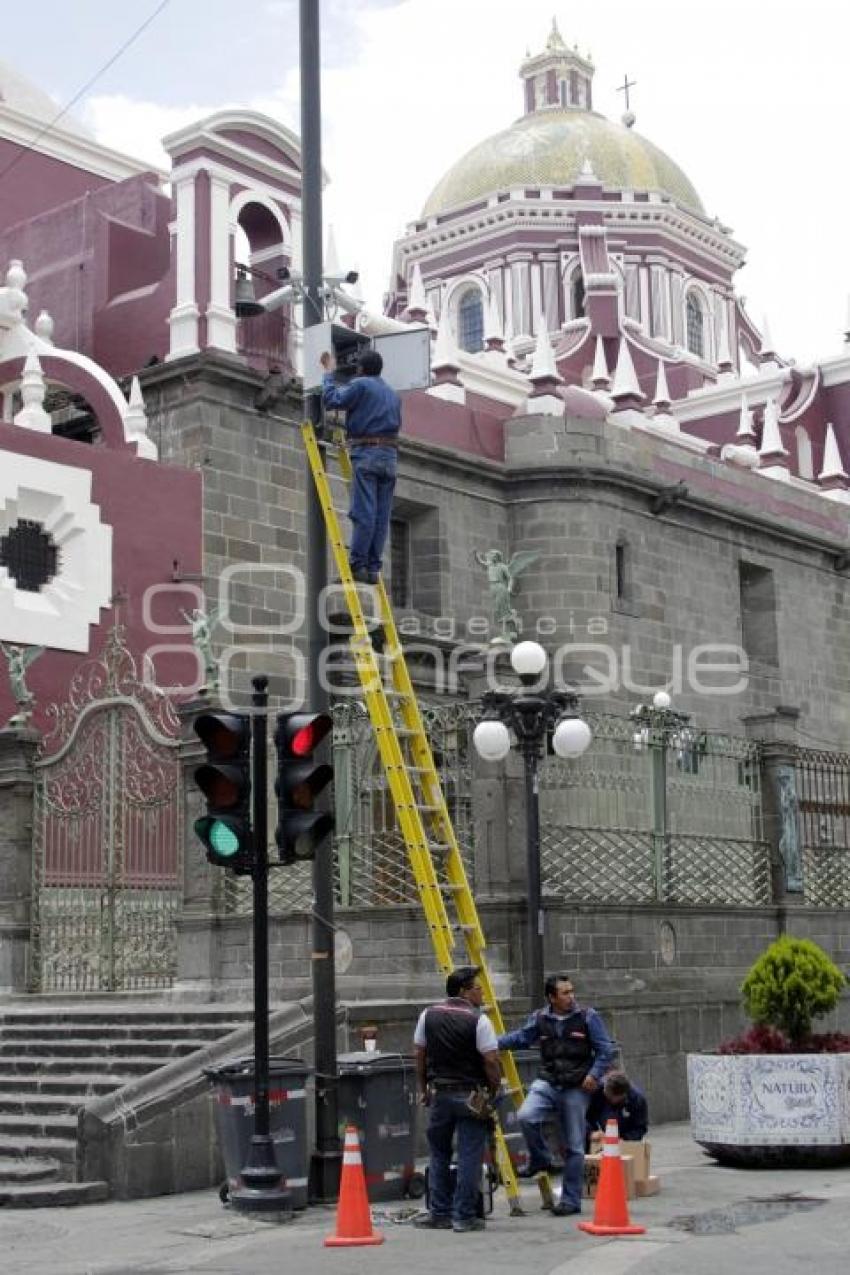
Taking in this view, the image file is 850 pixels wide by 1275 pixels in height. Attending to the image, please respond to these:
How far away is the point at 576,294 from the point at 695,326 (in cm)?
387

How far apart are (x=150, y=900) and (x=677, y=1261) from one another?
28.5 ft

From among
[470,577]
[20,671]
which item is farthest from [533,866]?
[470,577]

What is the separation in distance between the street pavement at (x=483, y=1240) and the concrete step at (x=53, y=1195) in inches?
4.4

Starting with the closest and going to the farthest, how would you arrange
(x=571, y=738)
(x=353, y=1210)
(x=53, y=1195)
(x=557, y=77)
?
(x=353, y=1210) < (x=53, y=1195) < (x=571, y=738) < (x=557, y=77)

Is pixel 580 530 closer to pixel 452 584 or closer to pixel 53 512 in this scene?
pixel 452 584

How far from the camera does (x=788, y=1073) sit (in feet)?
43.3

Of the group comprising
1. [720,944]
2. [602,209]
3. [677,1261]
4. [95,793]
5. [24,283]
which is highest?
[602,209]

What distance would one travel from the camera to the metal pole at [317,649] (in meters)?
11.6

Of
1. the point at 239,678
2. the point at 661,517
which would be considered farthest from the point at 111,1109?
the point at 661,517

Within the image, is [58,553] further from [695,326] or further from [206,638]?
[695,326]

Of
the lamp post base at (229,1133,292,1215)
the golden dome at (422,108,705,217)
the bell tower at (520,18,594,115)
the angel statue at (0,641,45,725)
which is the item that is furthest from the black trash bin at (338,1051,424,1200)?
the bell tower at (520,18,594,115)

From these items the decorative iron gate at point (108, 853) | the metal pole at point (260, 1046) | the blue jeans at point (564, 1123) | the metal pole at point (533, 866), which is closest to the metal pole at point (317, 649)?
the metal pole at point (260, 1046)

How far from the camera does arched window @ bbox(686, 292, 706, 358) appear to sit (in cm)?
4906

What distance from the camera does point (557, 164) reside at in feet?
166
